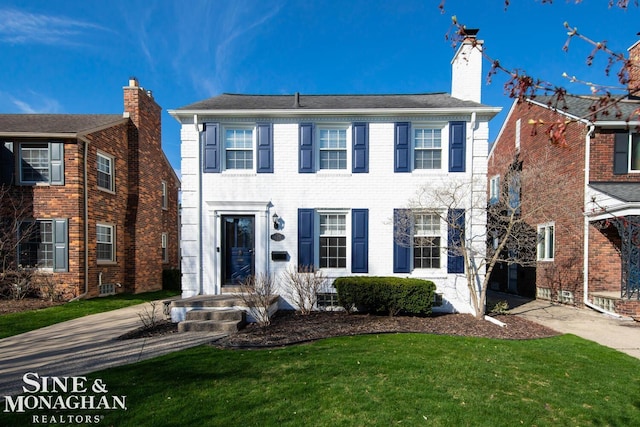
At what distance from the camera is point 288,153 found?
9336mm

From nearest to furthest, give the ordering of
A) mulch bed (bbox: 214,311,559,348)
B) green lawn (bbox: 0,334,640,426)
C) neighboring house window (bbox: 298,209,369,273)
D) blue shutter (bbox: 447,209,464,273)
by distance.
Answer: green lawn (bbox: 0,334,640,426) → mulch bed (bbox: 214,311,559,348) → blue shutter (bbox: 447,209,464,273) → neighboring house window (bbox: 298,209,369,273)

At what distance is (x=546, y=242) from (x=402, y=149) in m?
7.23

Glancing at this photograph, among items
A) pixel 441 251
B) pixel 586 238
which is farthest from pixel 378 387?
pixel 586 238

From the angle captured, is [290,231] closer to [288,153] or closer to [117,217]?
[288,153]

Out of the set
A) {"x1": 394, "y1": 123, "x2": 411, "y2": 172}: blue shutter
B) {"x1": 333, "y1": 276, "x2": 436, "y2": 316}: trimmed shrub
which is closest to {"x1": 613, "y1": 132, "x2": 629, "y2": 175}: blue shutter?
{"x1": 394, "y1": 123, "x2": 411, "y2": 172}: blue shutter

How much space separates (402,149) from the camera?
30.0ft

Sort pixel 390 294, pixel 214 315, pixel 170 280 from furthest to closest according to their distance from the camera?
pixel 170 280 < pixel 390 294 < pixel 214 315

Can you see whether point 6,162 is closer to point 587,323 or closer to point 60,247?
point 60,247

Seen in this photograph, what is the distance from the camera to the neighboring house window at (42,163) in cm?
1063

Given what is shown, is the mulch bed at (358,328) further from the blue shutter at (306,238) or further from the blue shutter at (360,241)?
the blue shutter at (306,238)

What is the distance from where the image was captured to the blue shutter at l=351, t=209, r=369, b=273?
9109 mm

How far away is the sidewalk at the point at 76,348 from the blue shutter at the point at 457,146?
303 inches

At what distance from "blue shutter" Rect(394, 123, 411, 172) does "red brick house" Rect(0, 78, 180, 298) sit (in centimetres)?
1061

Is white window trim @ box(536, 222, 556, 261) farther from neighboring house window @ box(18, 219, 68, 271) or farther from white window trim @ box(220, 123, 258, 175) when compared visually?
neighboring house window @ box(18, 219, 68, 271)
